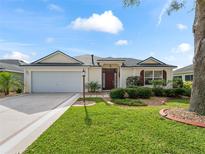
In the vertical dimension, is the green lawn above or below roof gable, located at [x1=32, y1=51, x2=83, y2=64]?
below

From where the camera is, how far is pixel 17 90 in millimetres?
21500

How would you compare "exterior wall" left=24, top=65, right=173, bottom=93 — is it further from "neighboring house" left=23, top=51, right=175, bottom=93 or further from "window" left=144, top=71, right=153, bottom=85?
"window" left=144, top=71, right=153, bottom=85

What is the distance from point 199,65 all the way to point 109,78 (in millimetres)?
15407

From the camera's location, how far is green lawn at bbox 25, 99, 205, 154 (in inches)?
187

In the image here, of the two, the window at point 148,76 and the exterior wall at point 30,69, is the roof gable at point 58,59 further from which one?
the window at point 148,76

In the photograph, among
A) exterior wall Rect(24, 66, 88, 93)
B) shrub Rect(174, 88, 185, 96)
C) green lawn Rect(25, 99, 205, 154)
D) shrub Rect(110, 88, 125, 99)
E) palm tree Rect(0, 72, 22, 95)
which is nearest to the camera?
green lawn Rect(25, 99, 205, 154)

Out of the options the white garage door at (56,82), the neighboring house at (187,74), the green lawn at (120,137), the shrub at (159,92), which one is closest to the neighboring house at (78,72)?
the white garage door at (56,82)

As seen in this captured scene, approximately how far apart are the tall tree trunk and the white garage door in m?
14.5

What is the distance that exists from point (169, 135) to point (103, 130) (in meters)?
2.02

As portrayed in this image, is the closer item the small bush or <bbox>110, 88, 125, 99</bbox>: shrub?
<bbox>110, 88, 125, 99</bbox>: shrub

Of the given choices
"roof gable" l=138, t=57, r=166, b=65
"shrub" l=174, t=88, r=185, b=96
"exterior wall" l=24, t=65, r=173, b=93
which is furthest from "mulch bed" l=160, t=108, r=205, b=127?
"roof gable" l=138, t=57, r=166, b=65

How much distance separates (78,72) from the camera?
21.8 meters

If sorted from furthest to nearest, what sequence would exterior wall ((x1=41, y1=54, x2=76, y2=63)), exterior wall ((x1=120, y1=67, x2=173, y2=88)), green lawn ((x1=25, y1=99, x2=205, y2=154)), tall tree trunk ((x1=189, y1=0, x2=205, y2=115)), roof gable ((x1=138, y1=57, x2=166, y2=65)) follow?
roof gable ((x1=138, y1=57, x2=166, y2=65)), exterior wall ((x1=41, y1=54, x2=76, y2=63)), exterior wall ((x1=120, y1=67, x2=173, y2=88)), tall tree trunk ((x1=189, y1=0, x2=205, y2=115)), green lawn ((x1=25, y1=99, x2=205, y2=154))

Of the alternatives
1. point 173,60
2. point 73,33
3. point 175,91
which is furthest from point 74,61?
point 173,60
